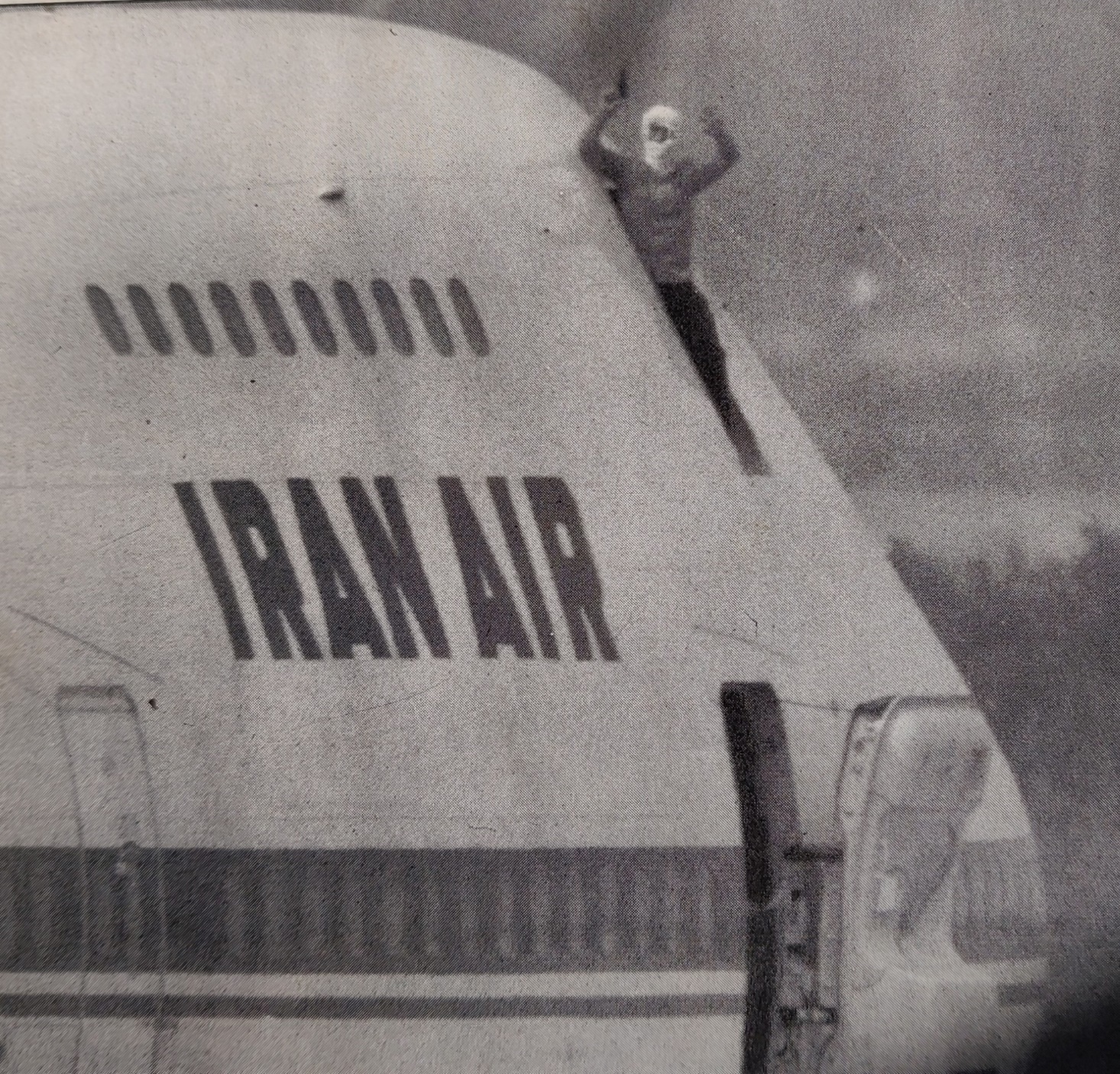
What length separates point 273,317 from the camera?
2.17 m

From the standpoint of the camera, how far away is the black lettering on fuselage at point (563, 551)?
7.09 feet

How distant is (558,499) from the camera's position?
85.4 inches

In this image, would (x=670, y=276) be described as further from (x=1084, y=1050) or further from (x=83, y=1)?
(x=1084, y=1050)

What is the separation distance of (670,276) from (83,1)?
1943mm

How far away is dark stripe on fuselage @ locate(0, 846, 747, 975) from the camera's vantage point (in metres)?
2.12

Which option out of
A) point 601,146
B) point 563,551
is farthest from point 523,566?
point 601,146

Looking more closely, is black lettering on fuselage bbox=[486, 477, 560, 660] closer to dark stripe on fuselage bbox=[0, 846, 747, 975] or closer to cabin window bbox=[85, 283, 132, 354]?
dark stripe on fuselage bbox=[0, 846, 747, 975]

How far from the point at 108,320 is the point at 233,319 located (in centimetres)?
38

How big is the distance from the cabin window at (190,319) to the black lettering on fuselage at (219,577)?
0.43m

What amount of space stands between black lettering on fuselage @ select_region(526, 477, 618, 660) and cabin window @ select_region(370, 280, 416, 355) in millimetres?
544

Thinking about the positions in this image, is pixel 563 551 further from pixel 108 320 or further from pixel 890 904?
pixel 108 320

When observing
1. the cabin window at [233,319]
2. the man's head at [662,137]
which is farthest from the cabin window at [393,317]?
the man's head at [662,137]

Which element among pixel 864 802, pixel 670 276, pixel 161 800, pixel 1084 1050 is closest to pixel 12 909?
pixel 161 800


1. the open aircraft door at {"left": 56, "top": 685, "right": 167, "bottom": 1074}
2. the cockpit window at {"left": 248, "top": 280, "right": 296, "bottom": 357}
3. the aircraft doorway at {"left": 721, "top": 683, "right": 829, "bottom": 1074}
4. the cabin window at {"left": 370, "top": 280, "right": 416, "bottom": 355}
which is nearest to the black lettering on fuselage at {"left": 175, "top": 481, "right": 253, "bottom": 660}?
the open aircraft door at {"left": 56, "top": 685, "right": 167, "bottom": 1074}
